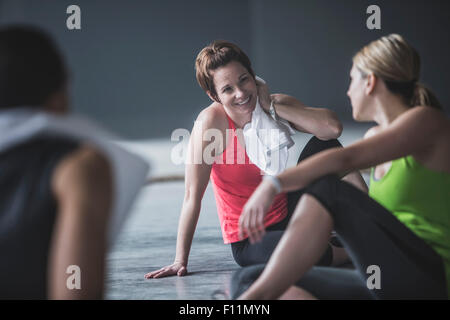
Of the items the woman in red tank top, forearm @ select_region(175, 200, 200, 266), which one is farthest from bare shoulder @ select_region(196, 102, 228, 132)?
forearm @ select_region(175, 200, 200, 266)

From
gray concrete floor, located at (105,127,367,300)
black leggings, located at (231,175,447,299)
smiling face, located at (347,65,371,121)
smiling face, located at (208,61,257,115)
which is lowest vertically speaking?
gray concrete floor, located at (105,127,367,300)

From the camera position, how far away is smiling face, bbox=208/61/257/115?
6.93 feet

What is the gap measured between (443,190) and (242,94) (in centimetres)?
91

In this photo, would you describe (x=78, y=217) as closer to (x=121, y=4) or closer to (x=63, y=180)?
(x=63, y=180)

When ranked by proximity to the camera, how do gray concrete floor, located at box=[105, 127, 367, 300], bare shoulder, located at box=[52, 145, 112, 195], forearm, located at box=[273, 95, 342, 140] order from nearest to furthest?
bare shoulder, located at box=[52, 145, 112, 195] → gray concrete floor, located at box=[105, 127, 367, 300] → forearm, located at box=[273, 95, 342, 140]

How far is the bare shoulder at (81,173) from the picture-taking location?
2.65 feet

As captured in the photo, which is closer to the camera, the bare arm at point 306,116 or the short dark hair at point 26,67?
the short dark hair at point 26,67

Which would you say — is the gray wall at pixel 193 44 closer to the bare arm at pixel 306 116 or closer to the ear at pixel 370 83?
the bare arm at pixel 306 116

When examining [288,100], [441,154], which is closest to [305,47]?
[288,100]

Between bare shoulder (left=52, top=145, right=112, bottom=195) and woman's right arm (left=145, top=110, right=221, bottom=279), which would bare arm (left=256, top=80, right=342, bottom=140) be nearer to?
woman's right arm (left=145, top=110, right=221, bottom=279)

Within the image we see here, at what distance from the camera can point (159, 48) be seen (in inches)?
384

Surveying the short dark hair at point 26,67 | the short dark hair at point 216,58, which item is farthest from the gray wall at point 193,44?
the short dark hair at point 26,67

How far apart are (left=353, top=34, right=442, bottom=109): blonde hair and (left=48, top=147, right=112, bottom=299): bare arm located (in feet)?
2.99

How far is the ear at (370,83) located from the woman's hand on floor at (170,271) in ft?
3.44
